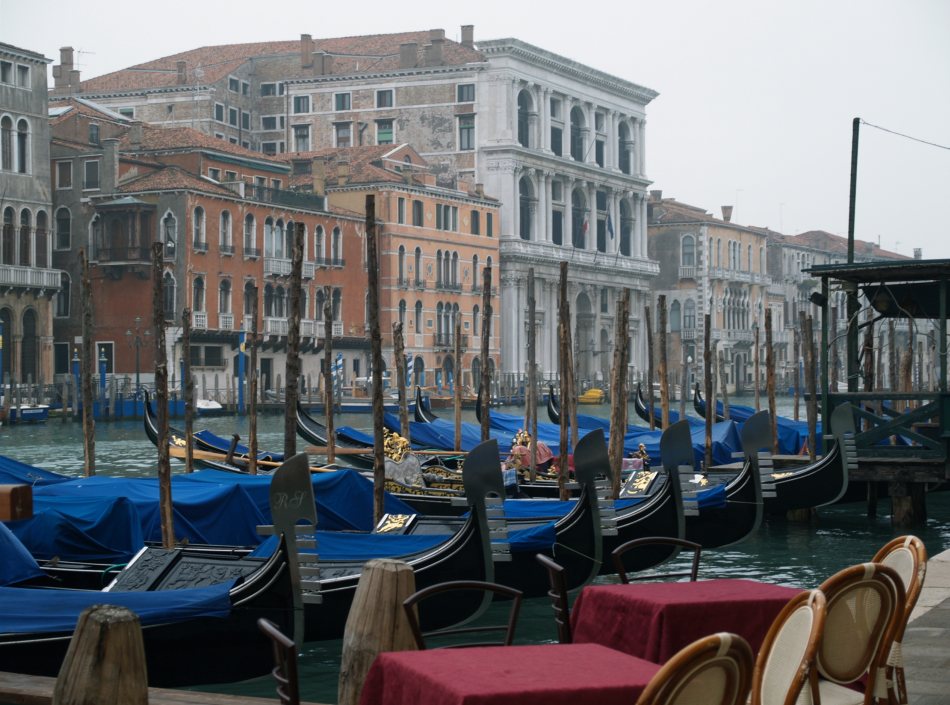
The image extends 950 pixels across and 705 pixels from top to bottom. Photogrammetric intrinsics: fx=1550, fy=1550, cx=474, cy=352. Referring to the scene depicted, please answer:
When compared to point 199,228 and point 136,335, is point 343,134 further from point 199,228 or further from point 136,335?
point 136,335

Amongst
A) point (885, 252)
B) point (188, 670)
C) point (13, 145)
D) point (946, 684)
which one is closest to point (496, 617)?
point (188, 670)

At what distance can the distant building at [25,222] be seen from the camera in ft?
94.1

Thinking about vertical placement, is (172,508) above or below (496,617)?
above

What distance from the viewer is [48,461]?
19.0 meters

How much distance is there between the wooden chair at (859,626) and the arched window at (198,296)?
90.0 ft

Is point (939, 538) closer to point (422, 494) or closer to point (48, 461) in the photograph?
point (422, 494)

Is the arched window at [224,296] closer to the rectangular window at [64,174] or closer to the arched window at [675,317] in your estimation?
the rectangular window at [64,174]

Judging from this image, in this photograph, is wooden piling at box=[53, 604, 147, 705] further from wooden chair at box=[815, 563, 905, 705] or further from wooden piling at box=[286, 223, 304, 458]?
wooden piling at box=[286, 223, 304, 458]

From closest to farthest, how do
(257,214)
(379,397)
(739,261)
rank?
1. (379,397)
2. (257,214)
3. (739,261)

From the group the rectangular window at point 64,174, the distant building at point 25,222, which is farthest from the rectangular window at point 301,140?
the distant building at point 25,222

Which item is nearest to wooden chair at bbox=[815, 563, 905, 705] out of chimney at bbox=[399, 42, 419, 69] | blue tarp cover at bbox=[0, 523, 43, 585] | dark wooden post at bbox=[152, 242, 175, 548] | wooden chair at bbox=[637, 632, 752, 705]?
wooden chair at bbox=[637, 632, 752, 705]

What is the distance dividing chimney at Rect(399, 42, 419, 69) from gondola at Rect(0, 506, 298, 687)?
35111 millimetres

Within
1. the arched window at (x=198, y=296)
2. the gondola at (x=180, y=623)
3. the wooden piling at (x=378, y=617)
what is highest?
the arched window at (x=198, y=296)

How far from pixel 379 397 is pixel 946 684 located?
5714mm
